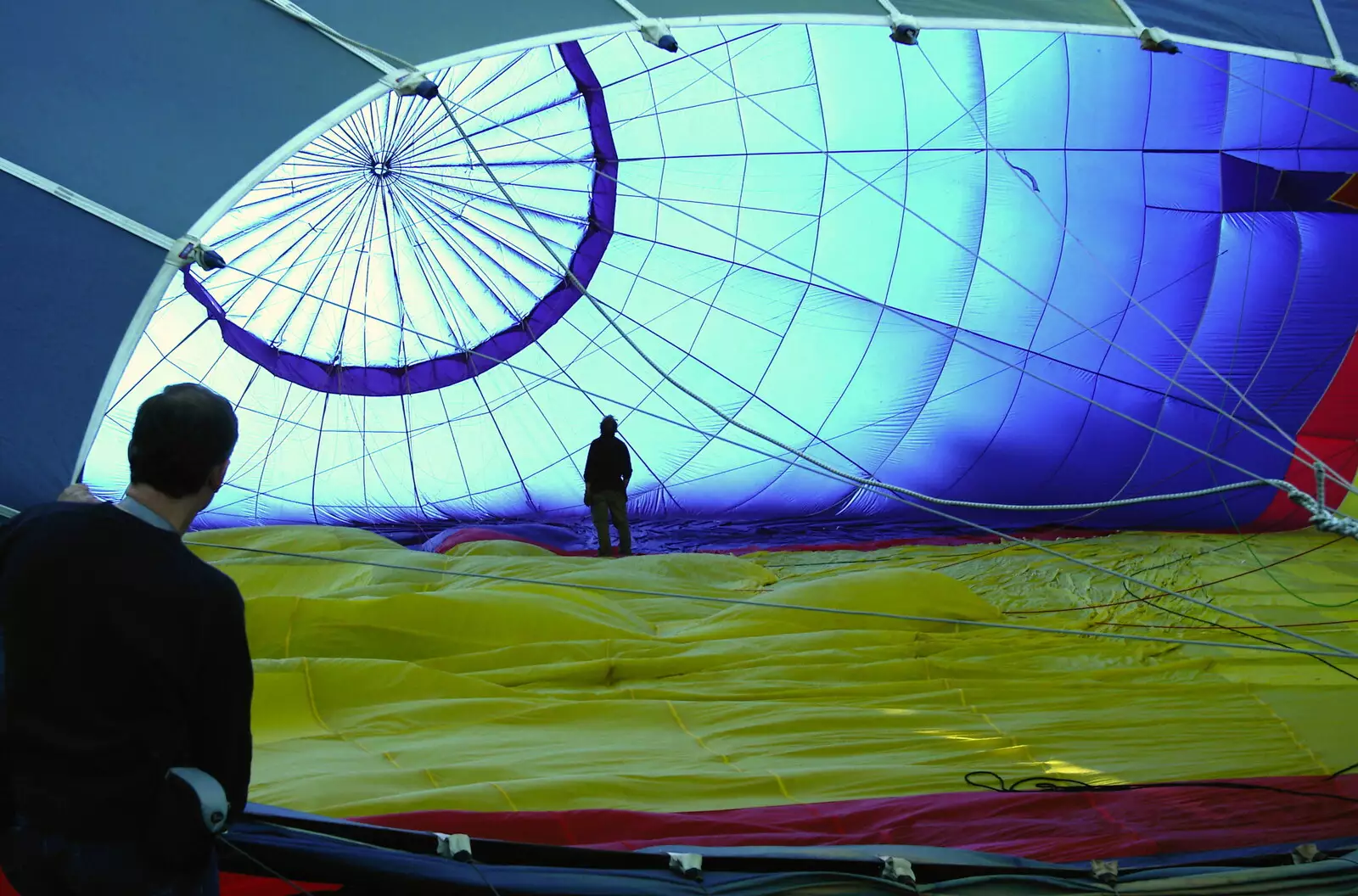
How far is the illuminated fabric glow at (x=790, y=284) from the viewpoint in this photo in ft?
19.5

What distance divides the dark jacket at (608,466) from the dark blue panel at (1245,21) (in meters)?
3.59

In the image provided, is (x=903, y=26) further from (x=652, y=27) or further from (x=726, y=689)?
(x=726, y=689)

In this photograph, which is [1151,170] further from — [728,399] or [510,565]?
[510,565]

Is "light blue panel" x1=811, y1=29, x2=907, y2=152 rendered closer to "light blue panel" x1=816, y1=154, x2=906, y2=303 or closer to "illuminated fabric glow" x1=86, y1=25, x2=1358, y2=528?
"illuminated fabric glow" x1=86, y1=25, x2=1358, y2=528

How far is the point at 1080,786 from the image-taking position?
2518mm

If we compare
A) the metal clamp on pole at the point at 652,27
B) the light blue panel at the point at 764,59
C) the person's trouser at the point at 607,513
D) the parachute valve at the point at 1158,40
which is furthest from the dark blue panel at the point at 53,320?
the light blue panel at the point at 764,59

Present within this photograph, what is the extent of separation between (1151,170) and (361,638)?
457 centimetres

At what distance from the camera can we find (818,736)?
2838 millimetres

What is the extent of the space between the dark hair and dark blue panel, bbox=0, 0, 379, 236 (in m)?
1.88

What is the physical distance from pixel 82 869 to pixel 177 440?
17.3 inches

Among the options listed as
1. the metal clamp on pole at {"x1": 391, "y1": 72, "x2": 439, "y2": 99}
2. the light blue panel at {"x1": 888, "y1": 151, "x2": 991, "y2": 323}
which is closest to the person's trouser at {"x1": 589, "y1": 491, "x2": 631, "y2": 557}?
the light blue panel at {"x1": 888, "y1": 151, "x2": 991, "y2": 323}

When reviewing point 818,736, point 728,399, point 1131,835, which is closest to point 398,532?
point 728,399

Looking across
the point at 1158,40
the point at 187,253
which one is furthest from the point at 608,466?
the point at 1158,40

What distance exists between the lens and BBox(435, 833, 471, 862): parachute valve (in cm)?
171
